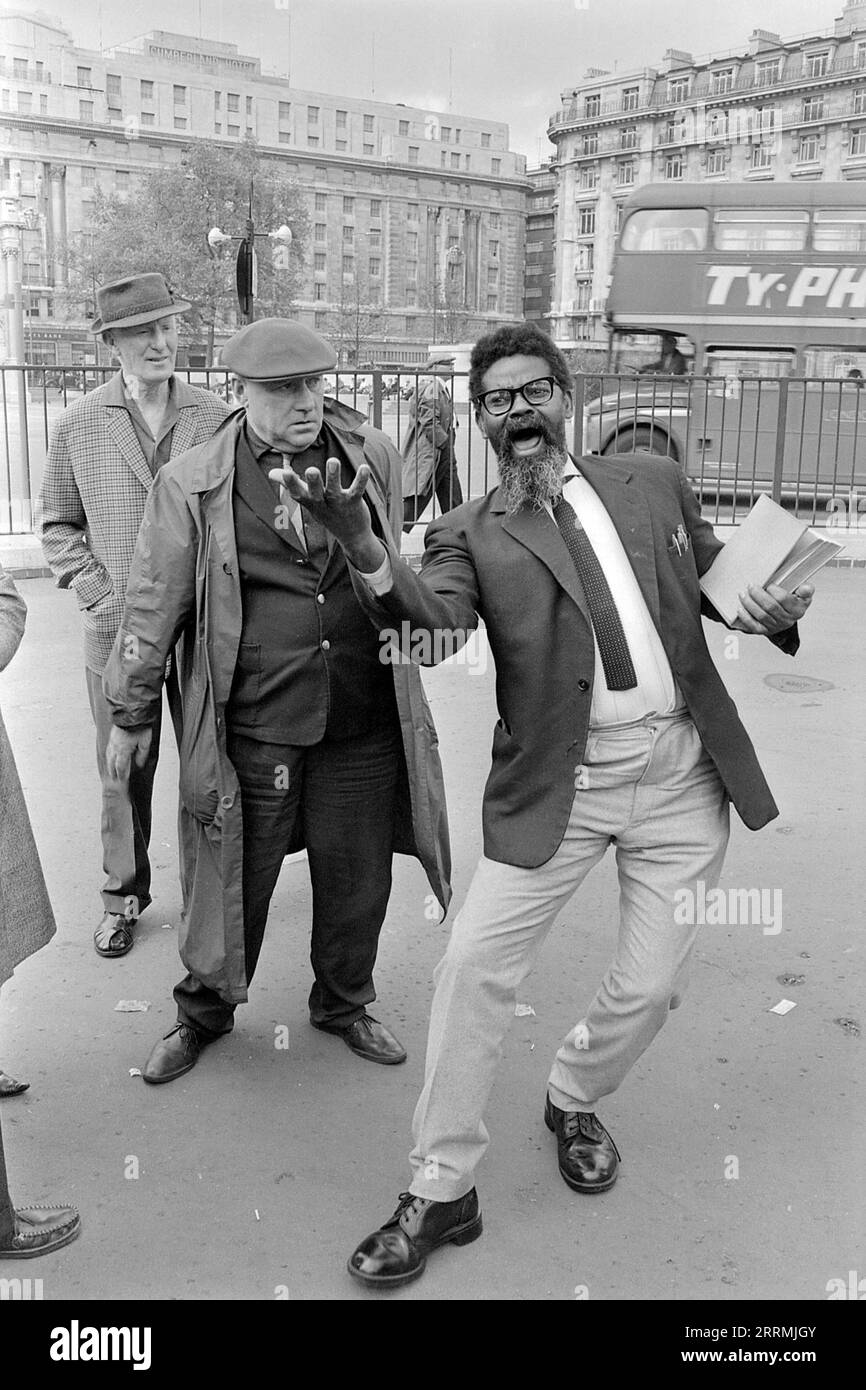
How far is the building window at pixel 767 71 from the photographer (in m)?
80.6

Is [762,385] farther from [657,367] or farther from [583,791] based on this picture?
[583,791]

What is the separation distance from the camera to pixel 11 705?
23.4 ft

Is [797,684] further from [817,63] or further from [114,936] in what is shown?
[817,63]

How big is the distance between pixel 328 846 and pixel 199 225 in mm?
56762

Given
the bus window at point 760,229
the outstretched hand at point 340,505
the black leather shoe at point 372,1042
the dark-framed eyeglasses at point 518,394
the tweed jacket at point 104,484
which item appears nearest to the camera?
the outstretched hand at point 340,505

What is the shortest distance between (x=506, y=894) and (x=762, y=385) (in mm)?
12444

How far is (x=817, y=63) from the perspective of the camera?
77812 mm

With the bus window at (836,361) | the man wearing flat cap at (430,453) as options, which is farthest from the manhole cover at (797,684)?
the bus window at (836,361)

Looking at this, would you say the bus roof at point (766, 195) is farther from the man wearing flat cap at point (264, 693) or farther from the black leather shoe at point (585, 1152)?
the black leather shoe at point (585, 1152)

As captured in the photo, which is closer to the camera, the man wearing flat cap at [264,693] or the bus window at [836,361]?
the man wearing flat cap at [264,693]

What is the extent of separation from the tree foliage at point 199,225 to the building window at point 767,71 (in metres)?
38.6

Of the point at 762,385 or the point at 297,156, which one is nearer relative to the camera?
the point at 762,385

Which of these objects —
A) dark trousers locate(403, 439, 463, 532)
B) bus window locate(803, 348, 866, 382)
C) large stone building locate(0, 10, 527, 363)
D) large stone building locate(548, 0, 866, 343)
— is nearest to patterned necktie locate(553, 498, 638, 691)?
dark trousers locate(403, 439, 463, 532)
